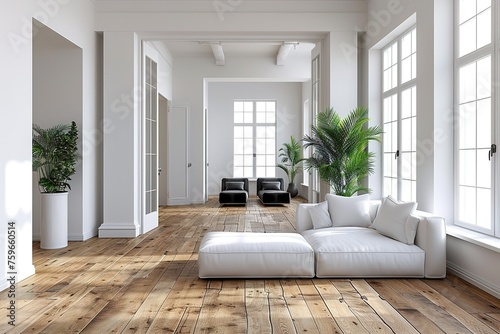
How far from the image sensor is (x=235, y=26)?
6562mm

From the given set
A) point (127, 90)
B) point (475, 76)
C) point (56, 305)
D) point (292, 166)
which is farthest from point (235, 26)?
point (292, 166)

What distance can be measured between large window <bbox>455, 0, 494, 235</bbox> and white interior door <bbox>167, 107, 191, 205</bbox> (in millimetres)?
7909

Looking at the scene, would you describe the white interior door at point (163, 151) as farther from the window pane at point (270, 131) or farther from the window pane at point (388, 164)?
the window pane at point (388, 164)

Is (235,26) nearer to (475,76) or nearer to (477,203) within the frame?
(475,76)

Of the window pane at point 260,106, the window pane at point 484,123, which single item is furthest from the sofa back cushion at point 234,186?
the window pane at point 484,123

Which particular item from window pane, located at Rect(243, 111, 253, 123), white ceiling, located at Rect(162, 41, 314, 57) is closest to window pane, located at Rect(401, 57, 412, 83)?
white ceiling, located at Rect(162, 41, 314, 57)

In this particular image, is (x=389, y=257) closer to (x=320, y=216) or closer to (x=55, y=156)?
(x=320, y=216)

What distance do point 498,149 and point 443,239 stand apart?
0.93 m

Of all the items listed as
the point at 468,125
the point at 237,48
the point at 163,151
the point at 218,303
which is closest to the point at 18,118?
the point at 218,303

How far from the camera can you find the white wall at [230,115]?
14367 mm

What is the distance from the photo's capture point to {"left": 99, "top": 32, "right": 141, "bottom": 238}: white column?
21.7 ft

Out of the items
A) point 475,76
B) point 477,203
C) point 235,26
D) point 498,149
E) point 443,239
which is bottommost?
point 443,239

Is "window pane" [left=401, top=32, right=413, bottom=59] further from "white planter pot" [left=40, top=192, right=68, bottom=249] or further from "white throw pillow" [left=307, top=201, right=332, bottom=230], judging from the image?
"white planter pot" [left=40, top=192, right=68, bottom=249]

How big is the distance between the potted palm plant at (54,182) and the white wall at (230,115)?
28.6 feet
